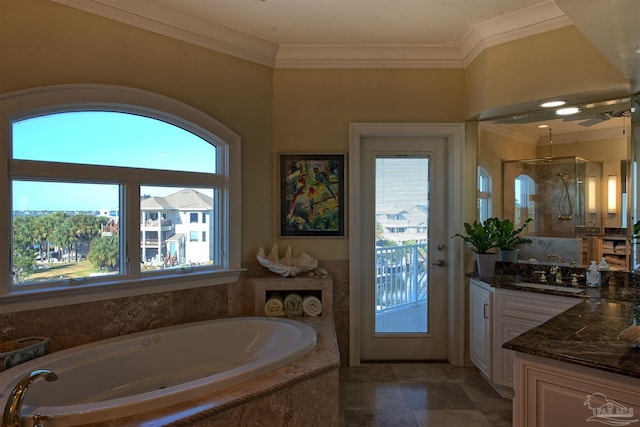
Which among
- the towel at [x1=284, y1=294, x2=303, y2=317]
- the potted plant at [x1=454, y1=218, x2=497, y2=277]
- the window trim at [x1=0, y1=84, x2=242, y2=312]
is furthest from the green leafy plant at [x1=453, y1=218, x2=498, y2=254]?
the window trim at [x1=0, y1=84, x2=242, y2=312]

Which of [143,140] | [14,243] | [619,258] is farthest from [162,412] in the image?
[619,258]

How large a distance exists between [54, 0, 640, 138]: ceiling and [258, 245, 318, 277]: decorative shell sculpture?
1.59 meters

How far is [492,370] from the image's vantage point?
2756 mm

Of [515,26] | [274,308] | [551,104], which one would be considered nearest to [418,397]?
[274,308]

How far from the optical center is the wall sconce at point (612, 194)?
8.49 feet

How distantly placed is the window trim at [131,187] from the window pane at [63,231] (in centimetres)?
7

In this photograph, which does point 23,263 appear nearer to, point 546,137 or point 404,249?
point 404,249

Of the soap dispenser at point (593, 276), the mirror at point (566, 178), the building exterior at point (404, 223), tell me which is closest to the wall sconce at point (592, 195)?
the mirror at point (566, 178)

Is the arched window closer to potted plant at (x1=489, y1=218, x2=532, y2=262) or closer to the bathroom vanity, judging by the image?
potted plant at (x1=489, y1=218, x2=532, y2=262)

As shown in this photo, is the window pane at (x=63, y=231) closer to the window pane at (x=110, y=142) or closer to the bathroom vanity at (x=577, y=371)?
the window pane at (x=110, y=142)

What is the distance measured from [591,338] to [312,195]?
2.19 m

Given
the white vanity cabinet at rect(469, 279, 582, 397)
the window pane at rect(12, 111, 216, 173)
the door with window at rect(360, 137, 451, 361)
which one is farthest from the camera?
the door with window at rect(360, 137, 451, 361)

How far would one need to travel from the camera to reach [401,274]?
3430 mm

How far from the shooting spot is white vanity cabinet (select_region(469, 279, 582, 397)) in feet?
8.16
